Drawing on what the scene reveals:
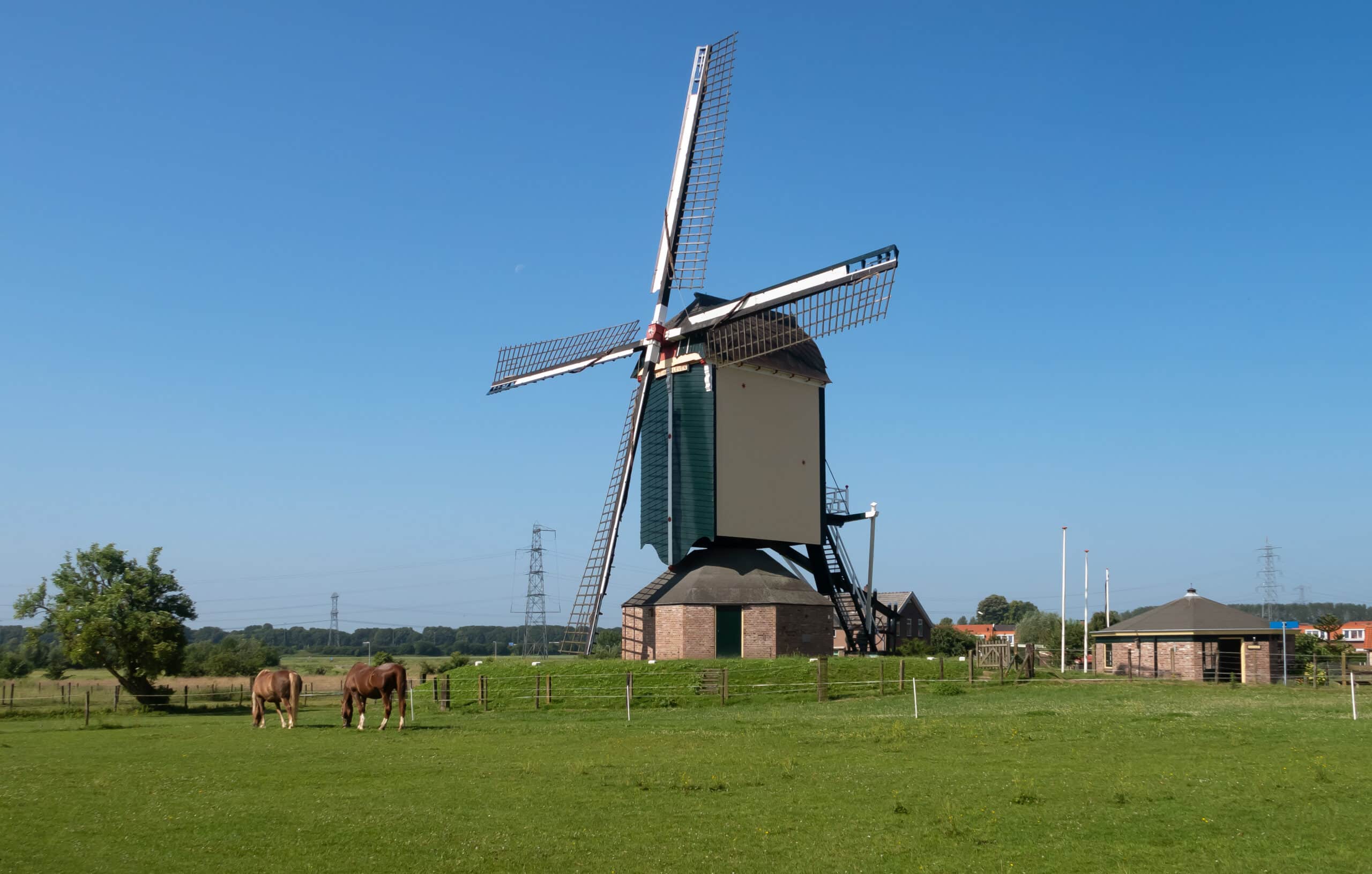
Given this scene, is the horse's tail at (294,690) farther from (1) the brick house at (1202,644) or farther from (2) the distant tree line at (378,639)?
(2) the distant tree line at (378,639)

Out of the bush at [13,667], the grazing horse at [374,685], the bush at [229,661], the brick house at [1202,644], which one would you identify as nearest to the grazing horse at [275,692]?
the grazing horse at [374,685]

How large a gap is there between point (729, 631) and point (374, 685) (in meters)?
15.2

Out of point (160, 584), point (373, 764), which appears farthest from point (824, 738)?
point (160, 584)

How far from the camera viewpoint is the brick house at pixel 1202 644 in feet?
132

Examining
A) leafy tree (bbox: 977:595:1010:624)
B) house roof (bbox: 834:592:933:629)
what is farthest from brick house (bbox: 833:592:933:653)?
leafy tree (bbox: 977:595:1010:624)

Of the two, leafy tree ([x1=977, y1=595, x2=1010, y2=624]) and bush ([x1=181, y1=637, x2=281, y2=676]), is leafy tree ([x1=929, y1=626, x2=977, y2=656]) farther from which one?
leafy tree ([x1=977, y1=595, x2=1010, y2=624])

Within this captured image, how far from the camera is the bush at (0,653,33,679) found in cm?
6444

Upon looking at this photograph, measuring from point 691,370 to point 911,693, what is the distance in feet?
45.7

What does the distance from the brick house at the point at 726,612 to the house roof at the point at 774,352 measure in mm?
7176

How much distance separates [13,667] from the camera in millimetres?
65500

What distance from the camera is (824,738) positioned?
67.9ft

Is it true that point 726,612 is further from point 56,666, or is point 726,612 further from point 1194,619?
point 56,666

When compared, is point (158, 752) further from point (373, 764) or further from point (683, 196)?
point (683, 196)

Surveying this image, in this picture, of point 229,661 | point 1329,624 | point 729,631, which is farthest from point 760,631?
point 1329,624
